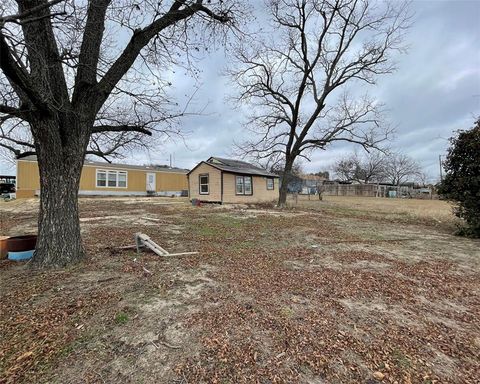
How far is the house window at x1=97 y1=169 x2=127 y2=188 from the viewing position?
24.1 m

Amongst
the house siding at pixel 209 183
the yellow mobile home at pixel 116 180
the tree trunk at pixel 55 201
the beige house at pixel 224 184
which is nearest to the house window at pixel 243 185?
the beige house at pixel 224 184

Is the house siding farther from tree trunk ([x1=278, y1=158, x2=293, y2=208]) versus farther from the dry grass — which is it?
the dry grass

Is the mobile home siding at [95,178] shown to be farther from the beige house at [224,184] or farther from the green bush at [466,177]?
the green bush at [466,177]

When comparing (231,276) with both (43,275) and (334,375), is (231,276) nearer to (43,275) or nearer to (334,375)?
(334,375)

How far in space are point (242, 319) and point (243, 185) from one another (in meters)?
16.9

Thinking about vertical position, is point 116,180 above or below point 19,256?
above

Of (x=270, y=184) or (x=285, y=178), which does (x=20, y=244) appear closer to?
(x=285, y=178)

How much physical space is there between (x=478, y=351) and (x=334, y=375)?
4.58 feet

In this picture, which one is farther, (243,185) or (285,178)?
(243,185)

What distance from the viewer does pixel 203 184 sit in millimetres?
18922

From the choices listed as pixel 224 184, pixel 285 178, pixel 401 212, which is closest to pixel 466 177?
pixel 401 212

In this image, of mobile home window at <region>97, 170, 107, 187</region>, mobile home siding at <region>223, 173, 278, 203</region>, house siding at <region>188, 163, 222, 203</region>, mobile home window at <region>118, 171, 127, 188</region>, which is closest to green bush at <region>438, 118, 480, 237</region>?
mobile home siding at <region>223, 173, 278, 203</region>

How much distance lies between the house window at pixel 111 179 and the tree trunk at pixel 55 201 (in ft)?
72.0

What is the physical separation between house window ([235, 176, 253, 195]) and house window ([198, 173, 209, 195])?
2.10m
